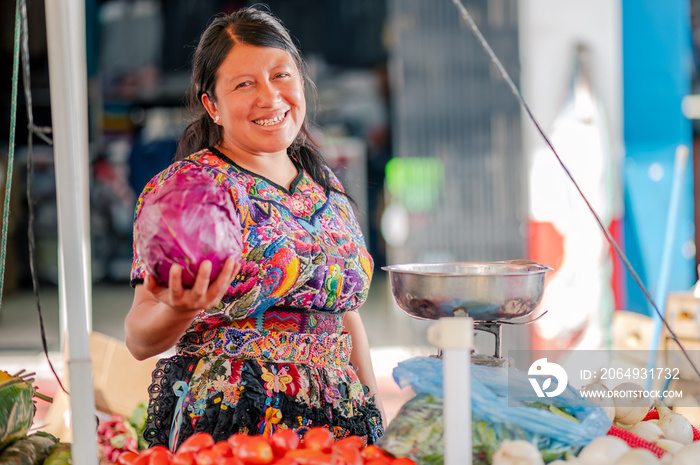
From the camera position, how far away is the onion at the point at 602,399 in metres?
1.61

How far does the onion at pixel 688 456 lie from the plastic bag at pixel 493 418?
14 cm

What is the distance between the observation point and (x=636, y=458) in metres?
1.30

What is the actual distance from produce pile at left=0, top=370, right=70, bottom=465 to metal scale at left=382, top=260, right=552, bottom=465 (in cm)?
82

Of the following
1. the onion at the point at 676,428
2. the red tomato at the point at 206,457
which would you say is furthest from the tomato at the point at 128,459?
the onion at the point at 676,428

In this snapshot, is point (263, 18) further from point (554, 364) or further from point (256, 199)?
point (554, 364)

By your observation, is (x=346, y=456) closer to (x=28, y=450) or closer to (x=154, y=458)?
(x=154, y=458)

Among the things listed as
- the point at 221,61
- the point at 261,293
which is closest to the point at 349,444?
the point at 261,293

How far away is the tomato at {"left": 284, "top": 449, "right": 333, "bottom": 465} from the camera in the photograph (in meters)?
1.28

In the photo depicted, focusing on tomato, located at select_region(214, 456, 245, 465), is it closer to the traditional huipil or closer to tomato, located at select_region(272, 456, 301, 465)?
tomato, located at select_region(272, 456, 301, 465)

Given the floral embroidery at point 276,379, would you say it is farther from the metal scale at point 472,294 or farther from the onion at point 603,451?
the onion at point 603,451

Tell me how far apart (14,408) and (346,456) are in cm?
73

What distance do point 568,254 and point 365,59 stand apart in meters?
3.32

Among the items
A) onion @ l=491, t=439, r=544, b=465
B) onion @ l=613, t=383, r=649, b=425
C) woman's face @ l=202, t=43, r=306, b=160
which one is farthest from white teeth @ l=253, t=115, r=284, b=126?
onion @ l=613, t=383, r=649, b=425

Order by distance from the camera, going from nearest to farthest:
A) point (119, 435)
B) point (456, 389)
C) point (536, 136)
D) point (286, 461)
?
1. point (456, 389)
2. point (286, 461)
3. point (119, 435)
4. point (536, 136)
